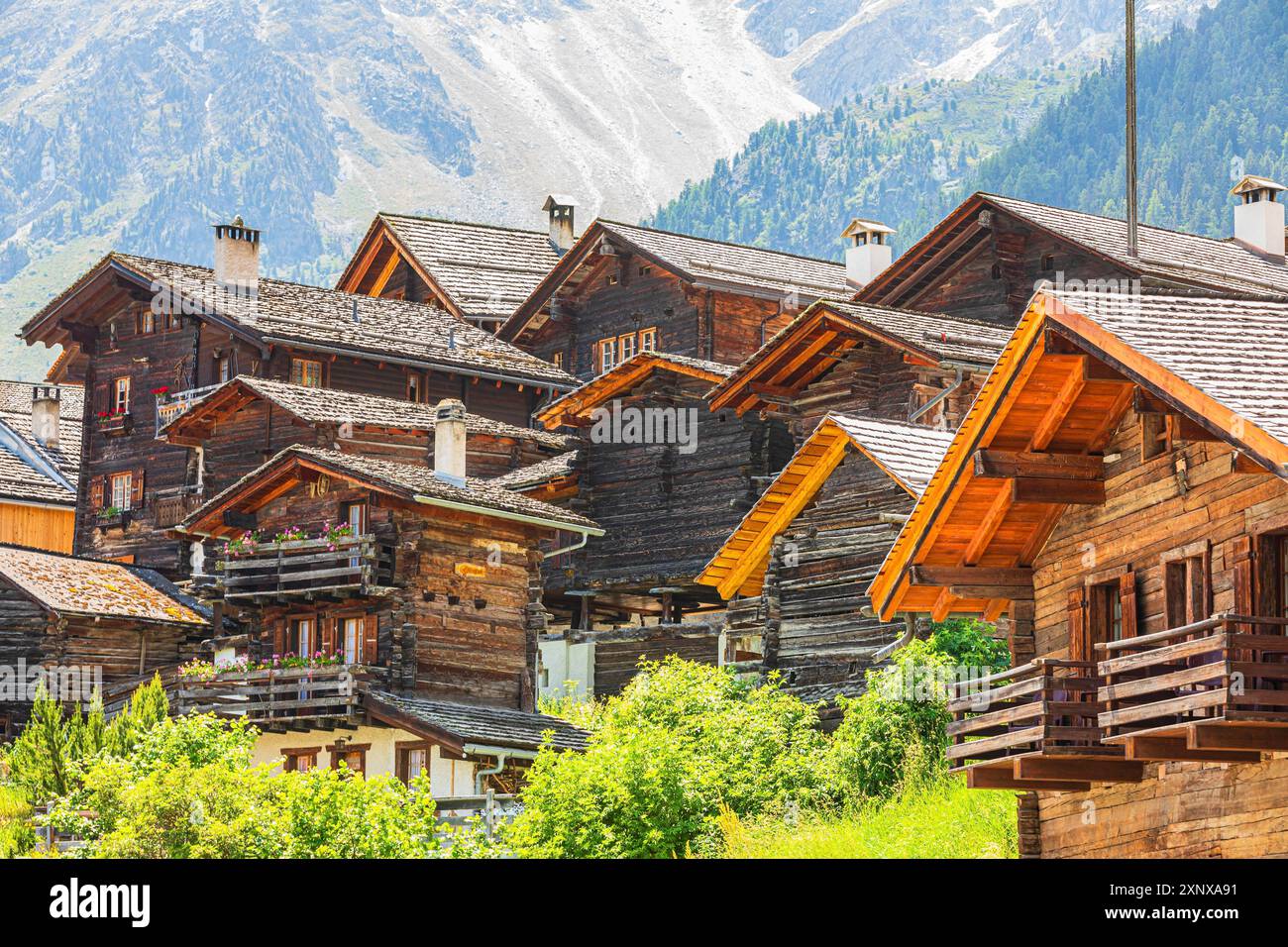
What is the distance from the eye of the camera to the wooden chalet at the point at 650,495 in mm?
45156

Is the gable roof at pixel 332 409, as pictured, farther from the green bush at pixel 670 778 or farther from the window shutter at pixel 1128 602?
the window shutter at pixel 1128 602

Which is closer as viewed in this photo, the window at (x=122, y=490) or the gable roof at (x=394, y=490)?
the gable roof at (x=394, y=490)

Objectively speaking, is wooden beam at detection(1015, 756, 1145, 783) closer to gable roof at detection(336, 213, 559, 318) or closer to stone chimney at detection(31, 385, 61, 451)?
gable roof at detection(336, 213, 559, 318)

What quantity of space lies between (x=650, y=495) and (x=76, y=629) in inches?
482

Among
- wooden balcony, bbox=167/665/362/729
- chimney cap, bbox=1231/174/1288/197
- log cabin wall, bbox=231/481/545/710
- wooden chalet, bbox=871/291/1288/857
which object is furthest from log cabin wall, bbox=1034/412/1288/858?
chimney cap, bbox=1231/174/1288/197

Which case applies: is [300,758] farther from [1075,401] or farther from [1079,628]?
[1075,401]

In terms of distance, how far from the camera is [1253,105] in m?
184

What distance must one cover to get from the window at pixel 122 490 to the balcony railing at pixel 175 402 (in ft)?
6.85

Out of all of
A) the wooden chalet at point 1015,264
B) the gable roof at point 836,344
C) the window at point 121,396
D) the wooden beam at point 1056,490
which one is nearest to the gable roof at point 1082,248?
→ the wooden chalet at point 1015,264

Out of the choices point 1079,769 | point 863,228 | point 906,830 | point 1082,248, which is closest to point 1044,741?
point 1079,769

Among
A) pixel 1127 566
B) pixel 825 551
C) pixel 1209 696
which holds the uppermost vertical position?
pixel 825 551

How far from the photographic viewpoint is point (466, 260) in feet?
209

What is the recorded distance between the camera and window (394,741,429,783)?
38.2 metres
